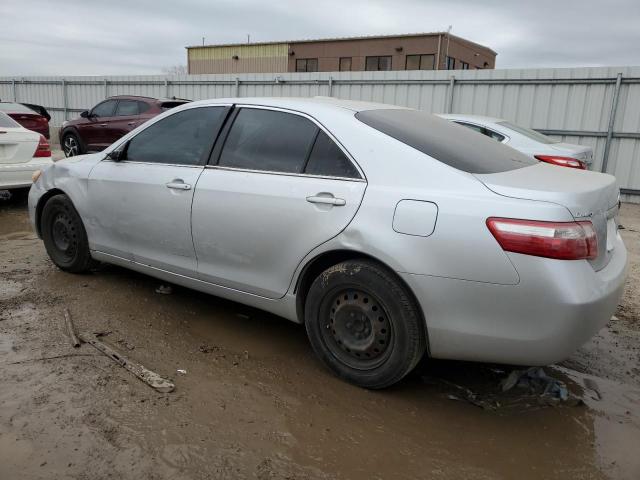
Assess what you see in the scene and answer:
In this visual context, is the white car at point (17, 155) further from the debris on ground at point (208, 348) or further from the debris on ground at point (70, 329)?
the debris on ground at point (208, 348)

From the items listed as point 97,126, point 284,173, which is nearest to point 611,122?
point 284,173

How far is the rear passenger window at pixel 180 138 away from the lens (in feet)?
12.1

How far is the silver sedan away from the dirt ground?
12.3 inches

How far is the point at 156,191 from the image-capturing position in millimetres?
3777

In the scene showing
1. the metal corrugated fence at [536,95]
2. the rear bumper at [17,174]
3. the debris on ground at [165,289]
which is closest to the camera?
the debris on ground at [165,289]

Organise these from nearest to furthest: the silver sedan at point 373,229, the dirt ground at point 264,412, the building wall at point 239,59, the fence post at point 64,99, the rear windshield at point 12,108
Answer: the dirt ground at point 264,412 → the silver sedan at point 373,229 → the rear windshield at point 12,108 → the fence post at point 64,99 → the building wall at point 239,59

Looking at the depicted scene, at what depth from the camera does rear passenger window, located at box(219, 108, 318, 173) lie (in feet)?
10.6

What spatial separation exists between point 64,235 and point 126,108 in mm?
8117

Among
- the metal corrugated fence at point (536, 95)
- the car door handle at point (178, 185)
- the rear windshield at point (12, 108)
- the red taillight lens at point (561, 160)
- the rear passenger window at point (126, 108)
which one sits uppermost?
the metal corrugated fence at point (536, 95)

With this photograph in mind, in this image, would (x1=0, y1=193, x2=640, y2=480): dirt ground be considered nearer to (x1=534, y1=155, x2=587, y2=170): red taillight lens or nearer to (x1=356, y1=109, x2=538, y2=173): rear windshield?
(x1=356, y1=109, x2=538, y2=173): rear windshield

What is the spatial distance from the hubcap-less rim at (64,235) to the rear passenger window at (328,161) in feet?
8.08

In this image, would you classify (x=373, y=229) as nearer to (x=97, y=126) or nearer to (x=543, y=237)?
(x=543, y=237)

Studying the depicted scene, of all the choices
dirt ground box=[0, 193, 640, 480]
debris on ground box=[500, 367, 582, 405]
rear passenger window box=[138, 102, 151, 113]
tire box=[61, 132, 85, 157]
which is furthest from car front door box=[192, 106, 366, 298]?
tire box=[61, 132, 85, 157]

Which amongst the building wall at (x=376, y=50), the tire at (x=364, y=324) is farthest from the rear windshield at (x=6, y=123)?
the building wall at (x=376, y=50)
